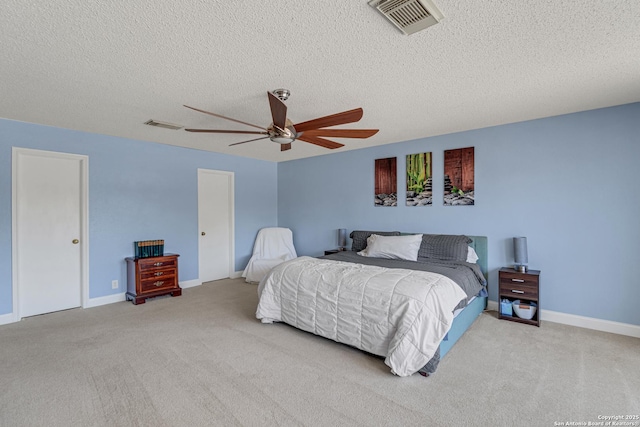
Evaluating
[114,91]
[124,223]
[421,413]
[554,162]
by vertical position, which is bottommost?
[421,413]

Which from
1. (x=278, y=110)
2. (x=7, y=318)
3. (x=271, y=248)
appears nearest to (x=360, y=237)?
(x=271, y=248)

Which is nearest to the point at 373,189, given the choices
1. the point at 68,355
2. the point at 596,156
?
the point at 596,156

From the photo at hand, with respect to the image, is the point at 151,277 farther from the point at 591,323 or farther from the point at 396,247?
the point at 591,323

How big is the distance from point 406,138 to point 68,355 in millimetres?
4676

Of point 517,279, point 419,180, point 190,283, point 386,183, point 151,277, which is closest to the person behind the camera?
point 517,279

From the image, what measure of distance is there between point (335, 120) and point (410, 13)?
935 millimetres

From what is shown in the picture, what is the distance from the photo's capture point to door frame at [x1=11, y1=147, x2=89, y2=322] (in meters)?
3.58

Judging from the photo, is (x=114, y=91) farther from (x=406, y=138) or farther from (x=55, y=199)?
(x=406, y=138)

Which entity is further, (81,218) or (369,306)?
(81,218)

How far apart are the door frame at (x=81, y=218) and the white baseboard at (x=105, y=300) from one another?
45 mm

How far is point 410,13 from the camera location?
166 cm

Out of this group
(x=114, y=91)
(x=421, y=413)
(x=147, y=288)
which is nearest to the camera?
(x=421, y=413)

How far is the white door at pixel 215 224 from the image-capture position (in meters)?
5.43

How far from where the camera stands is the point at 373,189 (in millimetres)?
5059
